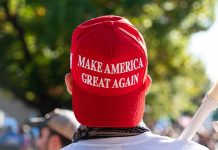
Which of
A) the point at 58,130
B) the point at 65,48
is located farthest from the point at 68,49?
the point at 58,130

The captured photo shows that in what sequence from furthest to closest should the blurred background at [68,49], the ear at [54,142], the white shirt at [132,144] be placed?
the blurred background at [68,49] < the ear at [54,142] < the white shirt at [132,144]

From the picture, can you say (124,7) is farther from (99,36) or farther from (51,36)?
(99,36)

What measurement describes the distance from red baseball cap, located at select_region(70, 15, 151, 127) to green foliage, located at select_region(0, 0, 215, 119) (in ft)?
40.1

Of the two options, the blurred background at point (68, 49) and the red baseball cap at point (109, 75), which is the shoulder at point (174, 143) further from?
the blurred background at point (68, 49)

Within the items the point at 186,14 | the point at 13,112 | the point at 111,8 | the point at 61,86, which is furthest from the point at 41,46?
the point at 13,112

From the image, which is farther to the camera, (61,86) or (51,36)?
(61,86)

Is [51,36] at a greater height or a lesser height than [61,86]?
greater

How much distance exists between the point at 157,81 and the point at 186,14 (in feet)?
5.73

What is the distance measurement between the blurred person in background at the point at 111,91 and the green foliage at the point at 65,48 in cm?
1224

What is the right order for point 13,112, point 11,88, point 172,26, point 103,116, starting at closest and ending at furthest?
point 103,116 < point 172,26 < point 11,88 < point 13,112

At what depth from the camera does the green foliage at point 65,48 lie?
14922 mm

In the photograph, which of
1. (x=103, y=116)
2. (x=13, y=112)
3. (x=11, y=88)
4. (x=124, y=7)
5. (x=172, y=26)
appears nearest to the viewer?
(x=103, y=116)

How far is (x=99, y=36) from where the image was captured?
193 centimetres

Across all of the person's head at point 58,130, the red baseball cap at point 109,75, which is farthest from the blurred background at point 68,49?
the red baseball cap at point 109,75
